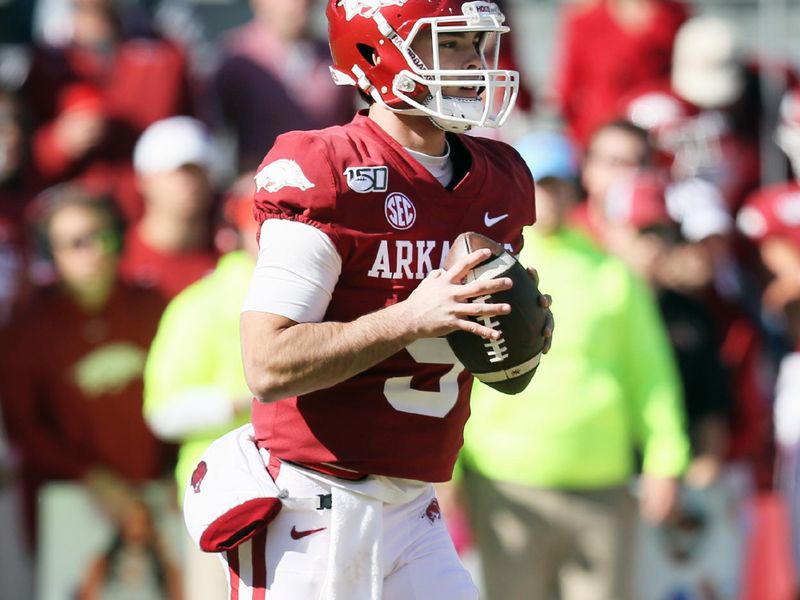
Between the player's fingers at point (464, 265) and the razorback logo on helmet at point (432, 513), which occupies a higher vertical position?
the player's fingers at point (464, 265)

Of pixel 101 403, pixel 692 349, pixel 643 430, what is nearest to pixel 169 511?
pixel 101 403

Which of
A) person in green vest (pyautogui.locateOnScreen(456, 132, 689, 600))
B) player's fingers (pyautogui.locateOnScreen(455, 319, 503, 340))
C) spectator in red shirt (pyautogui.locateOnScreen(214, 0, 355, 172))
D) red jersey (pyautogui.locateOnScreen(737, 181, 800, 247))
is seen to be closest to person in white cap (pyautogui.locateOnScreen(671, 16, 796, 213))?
red jersey (pyautogui.locateOnScreen(737, 181, 800, 247))

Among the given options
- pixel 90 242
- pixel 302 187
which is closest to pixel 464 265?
pixel 302 187

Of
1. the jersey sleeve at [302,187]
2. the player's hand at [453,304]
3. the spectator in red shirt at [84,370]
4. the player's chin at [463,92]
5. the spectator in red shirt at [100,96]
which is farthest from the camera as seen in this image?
the spectator in red shirt at [100,96]

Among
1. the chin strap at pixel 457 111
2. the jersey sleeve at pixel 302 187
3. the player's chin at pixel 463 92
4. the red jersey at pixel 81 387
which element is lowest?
the red jersey at pixel 81 387

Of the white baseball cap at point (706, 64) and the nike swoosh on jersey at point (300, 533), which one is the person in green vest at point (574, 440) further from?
the nike swoosh on jersey at point (300, 533)

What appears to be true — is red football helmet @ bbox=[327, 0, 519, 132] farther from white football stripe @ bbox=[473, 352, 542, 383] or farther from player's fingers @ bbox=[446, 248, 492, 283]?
white football stripe @ bbox=[473, 352, 542, 383]

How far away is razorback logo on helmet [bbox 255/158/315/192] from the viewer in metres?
3.31

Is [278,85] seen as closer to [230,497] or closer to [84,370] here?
[84,370]

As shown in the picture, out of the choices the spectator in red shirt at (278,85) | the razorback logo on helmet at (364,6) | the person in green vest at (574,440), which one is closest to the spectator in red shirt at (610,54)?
the spectator in red shirt at (278,85)

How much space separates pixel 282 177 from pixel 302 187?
56 mm

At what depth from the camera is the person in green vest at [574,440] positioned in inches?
225

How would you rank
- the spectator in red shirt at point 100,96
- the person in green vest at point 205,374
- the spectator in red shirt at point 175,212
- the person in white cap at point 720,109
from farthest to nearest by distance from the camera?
the person in white cap at point 720,109, the spectator in red shirt at point 100,96, the spectator in red shirt at point 175,212, the person in green vest at point 205,374

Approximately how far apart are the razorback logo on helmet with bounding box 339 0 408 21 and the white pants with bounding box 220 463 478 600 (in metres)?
1.05
